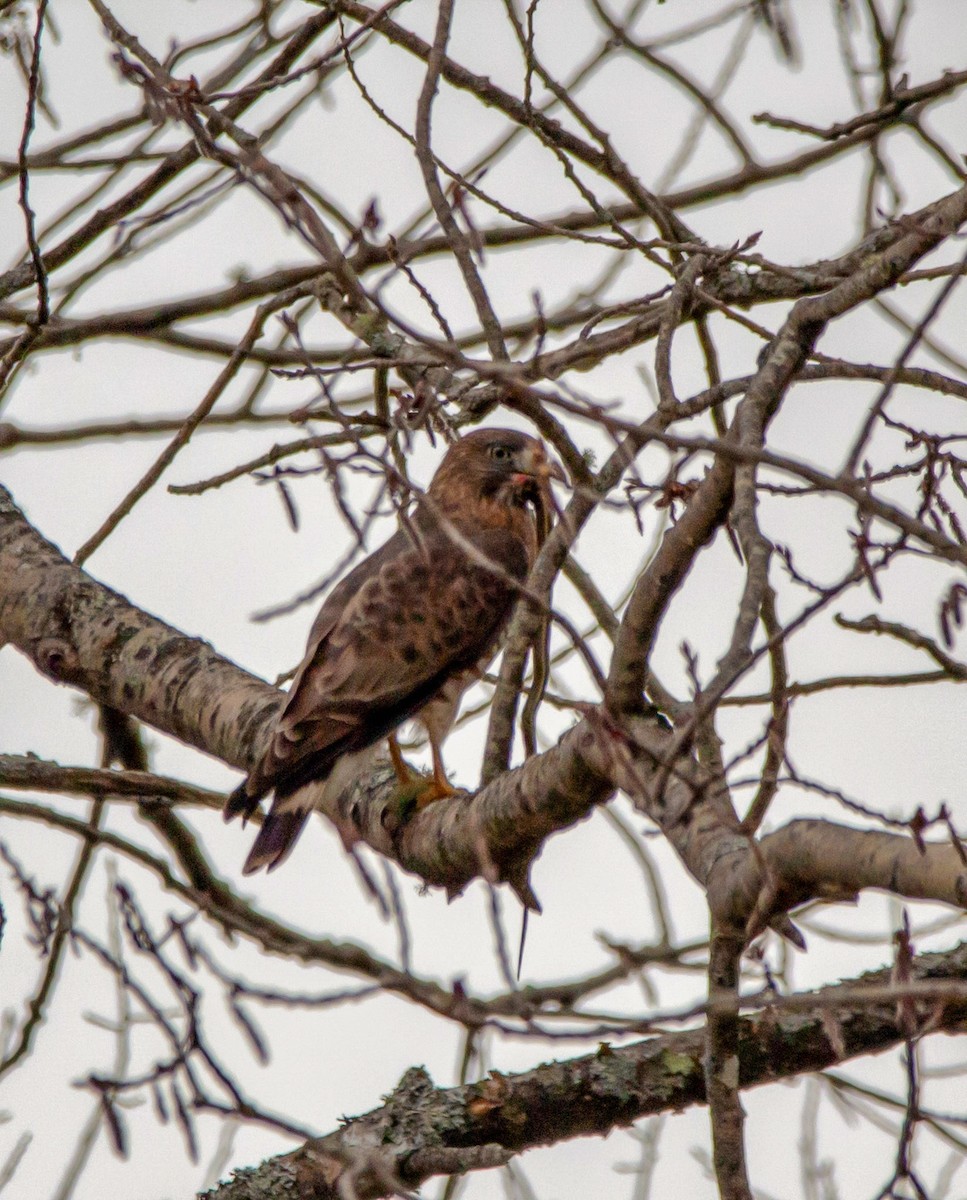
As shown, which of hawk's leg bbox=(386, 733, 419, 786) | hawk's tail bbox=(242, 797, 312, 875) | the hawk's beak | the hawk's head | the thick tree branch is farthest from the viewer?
the hawk's head

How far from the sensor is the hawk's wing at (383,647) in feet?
14.0

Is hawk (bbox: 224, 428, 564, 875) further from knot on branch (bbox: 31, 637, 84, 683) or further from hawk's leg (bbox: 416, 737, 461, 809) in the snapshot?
knot on branch (bbox: 31, 637, 84, 683)

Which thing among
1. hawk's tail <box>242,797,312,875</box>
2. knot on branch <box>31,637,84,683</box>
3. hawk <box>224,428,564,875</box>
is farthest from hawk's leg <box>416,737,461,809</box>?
knot on branch <box>31,637,84,683</box>

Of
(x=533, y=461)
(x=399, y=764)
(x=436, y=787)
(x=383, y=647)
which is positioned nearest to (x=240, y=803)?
(x=436, y=787)

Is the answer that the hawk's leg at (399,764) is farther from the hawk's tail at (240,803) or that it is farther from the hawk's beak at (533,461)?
the hawk's beak at (533,461)

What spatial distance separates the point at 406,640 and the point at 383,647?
3.5 inches

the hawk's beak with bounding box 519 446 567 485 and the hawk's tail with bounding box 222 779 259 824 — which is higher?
the hawk's beak with bounding box 519 446 567 485

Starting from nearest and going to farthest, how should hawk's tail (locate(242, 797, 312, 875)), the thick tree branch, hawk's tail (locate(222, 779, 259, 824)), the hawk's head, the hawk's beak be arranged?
the thick tree branch → hawk's tail (locate(222, 779, 259, 824)) → hawk's tail (locate(242, 797, 312, 875)) → the hawk's beak → the hawk's head

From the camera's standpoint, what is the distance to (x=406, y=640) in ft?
16.5

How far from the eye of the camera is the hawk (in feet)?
13.9

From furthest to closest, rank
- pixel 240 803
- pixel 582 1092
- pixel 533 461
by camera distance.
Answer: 1. pixel 533 461
2. pixel 240 803
3. pixel 582 1092

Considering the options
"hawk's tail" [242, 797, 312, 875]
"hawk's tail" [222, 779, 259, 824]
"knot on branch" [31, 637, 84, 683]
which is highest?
"knot on branch" [31, 637, 84, 683]

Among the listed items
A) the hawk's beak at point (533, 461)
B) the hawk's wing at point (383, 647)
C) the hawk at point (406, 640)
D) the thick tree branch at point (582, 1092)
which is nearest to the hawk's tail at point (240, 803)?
the hawk at point (406, 640)

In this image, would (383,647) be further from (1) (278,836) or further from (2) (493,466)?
(2) (493,466)
